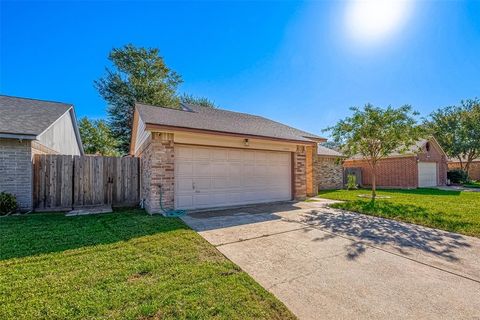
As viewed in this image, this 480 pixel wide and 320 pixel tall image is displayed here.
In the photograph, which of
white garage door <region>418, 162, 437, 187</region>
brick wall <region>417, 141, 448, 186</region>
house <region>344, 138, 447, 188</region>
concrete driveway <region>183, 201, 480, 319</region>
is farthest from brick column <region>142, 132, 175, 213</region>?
brick wall <region>417, 141, 448, 186</region>

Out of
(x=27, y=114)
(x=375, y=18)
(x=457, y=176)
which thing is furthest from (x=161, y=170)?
(x=457, y=176)

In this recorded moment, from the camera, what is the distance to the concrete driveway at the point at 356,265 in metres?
2.36

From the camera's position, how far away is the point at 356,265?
3.35 m

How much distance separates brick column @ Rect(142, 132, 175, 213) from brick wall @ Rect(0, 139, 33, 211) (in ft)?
13.8

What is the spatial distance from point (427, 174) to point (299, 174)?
51.7 feet

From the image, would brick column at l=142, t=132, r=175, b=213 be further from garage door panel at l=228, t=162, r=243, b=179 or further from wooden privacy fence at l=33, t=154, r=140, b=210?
wooden privacy fence at l=33, t=154, r=140, b=210

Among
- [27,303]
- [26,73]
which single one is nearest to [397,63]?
[27,303]

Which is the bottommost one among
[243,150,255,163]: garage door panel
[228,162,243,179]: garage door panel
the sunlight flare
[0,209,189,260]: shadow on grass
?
[0,209,189,260]: shadow on grass

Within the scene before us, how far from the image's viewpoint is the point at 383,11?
25.1 ft

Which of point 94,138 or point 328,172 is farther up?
point 94,138

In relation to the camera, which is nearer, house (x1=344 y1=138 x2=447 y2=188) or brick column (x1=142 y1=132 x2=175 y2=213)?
brick column (x1=142 y1=132 x2=175 y2=213)

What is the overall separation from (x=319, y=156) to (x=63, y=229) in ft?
48.5

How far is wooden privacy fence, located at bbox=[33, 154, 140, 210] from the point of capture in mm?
7727

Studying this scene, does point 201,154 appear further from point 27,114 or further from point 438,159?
point 438,159
